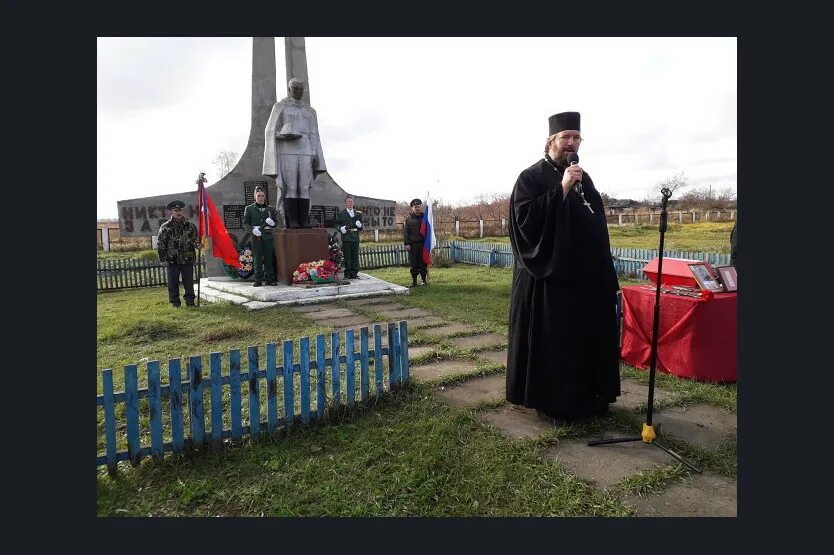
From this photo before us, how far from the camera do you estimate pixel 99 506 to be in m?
2.76

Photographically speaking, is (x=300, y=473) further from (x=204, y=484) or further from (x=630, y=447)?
(x=630, y=447)

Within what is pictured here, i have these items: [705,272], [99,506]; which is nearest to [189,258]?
[99,506]

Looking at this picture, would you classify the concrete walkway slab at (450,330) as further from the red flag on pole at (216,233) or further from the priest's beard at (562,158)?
the red flag on pole at (216,233)

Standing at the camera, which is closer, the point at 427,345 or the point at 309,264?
the point at 427,345

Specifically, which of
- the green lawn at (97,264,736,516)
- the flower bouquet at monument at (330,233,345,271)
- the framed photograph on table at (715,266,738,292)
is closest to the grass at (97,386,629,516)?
the green lawn at (97,264,736,516)

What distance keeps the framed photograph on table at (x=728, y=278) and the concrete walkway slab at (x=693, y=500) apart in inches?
97.2

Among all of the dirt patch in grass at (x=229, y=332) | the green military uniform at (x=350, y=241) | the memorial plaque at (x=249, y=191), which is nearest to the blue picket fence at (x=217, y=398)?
the dirt patch in grass at (x=229, y=332)

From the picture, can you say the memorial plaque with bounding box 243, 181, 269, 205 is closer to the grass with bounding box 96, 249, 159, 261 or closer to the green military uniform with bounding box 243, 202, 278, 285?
the green military uniform with bounding box 243, 202, 278, 285

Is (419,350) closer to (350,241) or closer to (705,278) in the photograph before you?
(705,278)

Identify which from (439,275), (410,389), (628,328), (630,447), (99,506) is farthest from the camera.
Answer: (439,275)

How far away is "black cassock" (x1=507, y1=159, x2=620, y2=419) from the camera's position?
3.56 m

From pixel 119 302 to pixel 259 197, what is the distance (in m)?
3.72

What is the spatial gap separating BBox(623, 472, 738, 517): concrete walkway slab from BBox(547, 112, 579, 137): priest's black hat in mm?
2460

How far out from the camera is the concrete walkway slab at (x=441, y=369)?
4859mm
